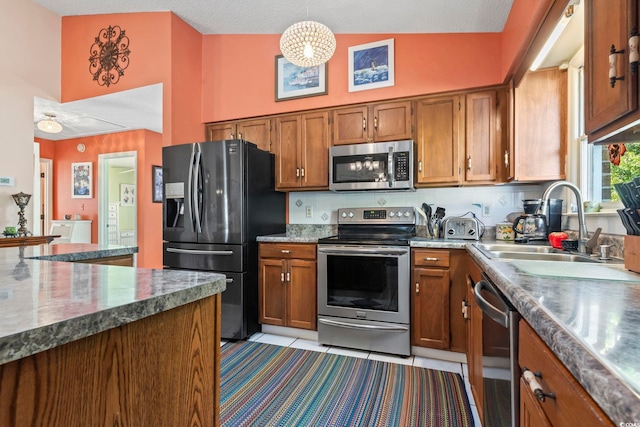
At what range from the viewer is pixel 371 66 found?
9.78ft

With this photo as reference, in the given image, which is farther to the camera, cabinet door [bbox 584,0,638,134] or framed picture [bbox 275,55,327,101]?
framed picture [bbox 275,55,327,101]

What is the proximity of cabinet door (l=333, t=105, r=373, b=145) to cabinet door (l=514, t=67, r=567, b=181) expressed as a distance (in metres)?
1.20

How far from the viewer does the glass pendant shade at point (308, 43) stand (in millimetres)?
2371

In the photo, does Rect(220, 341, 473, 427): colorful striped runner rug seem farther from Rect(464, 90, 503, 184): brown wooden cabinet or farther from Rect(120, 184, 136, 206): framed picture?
Rect(120, 184, 136, 206): framed picture

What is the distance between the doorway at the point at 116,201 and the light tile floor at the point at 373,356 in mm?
3486

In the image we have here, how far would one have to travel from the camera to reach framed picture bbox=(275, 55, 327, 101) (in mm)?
3143

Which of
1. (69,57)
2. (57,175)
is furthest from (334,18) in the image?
(57,175)

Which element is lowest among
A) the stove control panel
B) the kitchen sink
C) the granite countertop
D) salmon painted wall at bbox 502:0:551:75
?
the kitchen sink

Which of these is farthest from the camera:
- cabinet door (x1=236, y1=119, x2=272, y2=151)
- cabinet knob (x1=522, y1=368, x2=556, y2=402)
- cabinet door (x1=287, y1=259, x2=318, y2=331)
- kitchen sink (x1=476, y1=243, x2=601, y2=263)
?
cabinet door (x1=236, y1=119, x2=272, y2=151)

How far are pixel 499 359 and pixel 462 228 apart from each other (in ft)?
5.29

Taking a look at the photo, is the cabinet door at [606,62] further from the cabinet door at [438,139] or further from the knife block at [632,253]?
the cabinet door at [438,139]

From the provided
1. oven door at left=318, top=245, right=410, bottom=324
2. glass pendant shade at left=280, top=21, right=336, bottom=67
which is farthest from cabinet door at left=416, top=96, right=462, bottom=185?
glass pendant shade at left=280, top=21, right=336, bottom=67

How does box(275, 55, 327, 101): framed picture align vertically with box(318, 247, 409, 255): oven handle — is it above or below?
above

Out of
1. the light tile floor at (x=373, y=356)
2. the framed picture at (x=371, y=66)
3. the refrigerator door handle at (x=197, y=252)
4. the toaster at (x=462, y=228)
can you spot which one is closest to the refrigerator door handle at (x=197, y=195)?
the refrigerator door handle at (x=197, y=252)
